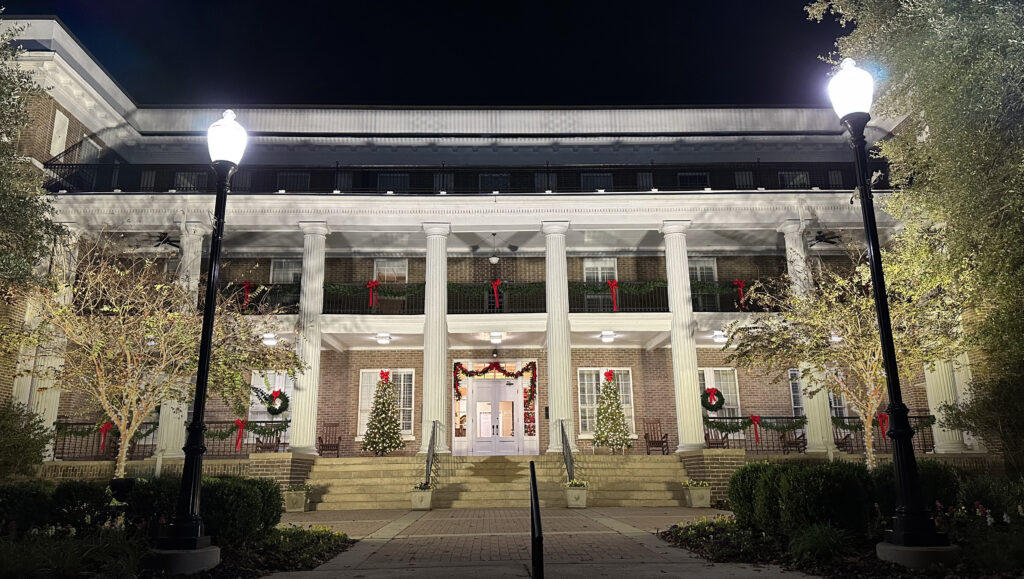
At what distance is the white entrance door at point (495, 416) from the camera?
22297 mm

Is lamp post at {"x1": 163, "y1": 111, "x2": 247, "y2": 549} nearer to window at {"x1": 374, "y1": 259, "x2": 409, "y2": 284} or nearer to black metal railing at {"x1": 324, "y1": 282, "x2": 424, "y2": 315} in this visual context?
black metal railing at {"x1": 324, "y1": 282, "x2": 424, "y2": 315}

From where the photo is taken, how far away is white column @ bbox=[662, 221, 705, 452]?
17953mm

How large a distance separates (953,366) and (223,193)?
1769cm

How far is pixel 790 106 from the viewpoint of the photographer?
23.5 meters

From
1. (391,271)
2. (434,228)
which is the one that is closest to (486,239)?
(434,228)

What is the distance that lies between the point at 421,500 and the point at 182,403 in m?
7.05

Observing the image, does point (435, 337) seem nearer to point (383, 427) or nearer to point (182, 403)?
point (383, 427)

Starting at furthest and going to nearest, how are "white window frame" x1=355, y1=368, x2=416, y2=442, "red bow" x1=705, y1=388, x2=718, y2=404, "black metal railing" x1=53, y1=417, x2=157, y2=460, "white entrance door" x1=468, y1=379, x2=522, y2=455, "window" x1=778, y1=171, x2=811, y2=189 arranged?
"white entrance door" x1=468, y1=379, x2=522, y2=455 → "white window frame" x1=355, y1=368, x2=416, y2=442 → "window" x1=778, y1=171, x2=811, y2=189 → "red bow" x1=705, y1=388, x2=718, y2=404 → "black metal railing" x1=53, y1=417, x2=157, y2=460

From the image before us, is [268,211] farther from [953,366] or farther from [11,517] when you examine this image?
[953,366]

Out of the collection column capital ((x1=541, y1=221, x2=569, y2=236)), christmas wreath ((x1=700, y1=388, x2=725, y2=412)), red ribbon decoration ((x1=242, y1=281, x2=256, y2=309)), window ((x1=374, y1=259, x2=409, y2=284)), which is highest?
column capital ((x1=541, y1=221, x2=569, y2=236))

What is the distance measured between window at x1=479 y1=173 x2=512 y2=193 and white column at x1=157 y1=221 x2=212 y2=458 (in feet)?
27.4

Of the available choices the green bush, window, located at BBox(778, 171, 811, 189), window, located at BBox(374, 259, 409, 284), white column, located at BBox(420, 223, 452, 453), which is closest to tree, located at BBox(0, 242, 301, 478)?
white column, located at BBox(420, 223, 452, 453)

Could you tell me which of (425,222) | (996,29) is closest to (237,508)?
(996,29)

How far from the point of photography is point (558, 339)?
739 inches
